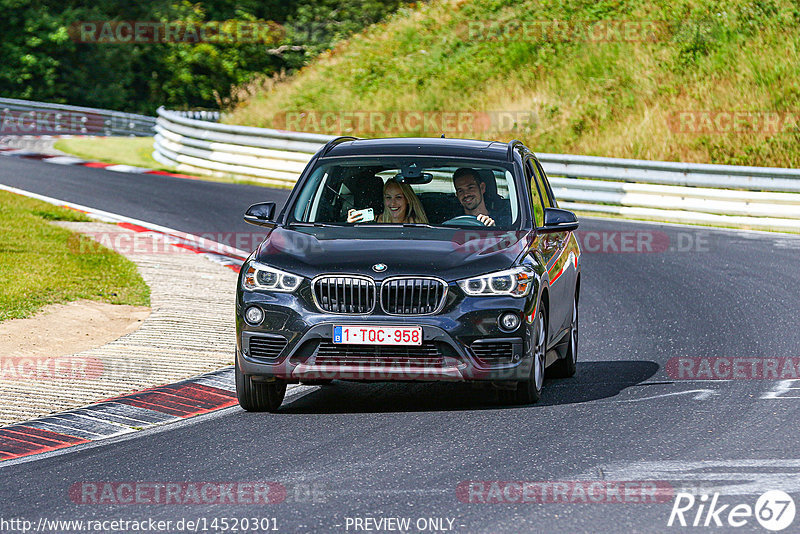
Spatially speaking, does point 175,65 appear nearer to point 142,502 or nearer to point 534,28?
point 534,28

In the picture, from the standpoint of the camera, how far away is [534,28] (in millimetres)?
35938

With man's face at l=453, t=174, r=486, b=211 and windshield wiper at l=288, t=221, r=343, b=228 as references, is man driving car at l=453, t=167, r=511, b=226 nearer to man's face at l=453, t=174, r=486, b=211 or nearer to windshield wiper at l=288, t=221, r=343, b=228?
man's face at l=453, t=174, r=486, b=211

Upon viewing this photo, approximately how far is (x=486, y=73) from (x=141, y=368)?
83.6 ft

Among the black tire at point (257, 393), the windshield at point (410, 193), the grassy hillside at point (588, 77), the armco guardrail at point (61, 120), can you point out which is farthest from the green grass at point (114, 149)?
the black tire at point (257, 393)

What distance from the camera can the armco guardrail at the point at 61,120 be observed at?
130 ft

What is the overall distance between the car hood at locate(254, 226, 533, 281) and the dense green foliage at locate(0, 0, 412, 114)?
38.6 meters

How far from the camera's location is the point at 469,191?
945 cm

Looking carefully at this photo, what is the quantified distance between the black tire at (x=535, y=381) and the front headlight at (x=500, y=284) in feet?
0.95

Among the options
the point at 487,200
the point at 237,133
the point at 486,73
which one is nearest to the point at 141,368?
the point at 487,200

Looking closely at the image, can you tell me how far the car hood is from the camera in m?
8.20

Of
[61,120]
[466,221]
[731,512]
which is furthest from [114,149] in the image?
[731,512]

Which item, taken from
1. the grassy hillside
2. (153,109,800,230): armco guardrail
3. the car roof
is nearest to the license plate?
the car roof

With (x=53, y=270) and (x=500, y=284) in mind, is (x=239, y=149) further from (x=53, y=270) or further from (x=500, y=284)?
(x=500, y=284)

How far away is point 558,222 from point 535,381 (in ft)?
4.19
